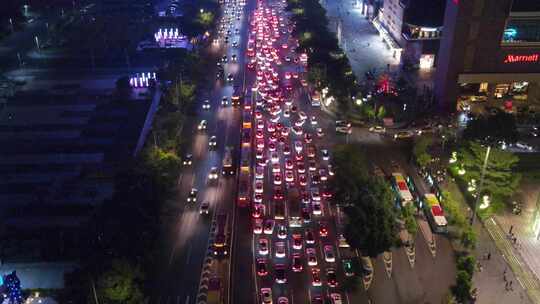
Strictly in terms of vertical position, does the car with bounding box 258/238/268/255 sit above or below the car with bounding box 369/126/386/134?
below

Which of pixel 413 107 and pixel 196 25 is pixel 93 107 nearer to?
pixel 196 25

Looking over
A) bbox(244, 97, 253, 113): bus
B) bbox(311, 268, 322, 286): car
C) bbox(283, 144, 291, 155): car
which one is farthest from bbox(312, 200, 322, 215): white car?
bbox(244, 97, 253, 113): bus

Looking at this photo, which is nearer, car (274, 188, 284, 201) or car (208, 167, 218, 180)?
car (274, 188, 284, 201)

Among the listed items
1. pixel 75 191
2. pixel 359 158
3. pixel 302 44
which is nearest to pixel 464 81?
pixel 359 158

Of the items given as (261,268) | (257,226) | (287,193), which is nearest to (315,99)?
(287,193)

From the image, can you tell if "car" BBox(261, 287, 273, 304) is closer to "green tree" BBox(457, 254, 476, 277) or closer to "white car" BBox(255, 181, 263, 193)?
"white car" BBox(255, 181, 263, 193)

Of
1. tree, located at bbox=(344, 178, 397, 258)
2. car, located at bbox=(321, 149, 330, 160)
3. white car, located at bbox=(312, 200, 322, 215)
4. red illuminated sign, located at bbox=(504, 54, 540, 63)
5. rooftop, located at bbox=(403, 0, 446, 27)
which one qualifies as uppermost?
rooftop, located at bbox=(403, 0, 446, 27)
